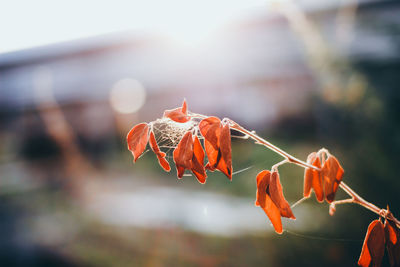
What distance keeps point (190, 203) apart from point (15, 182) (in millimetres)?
2721

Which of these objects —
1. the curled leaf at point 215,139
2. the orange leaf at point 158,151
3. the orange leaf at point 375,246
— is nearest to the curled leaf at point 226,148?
the curled leaf at point 215,139

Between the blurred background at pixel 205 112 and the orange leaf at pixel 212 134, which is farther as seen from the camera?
the blurred background at pixel 205 112

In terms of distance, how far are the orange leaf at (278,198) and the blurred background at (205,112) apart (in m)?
0.92

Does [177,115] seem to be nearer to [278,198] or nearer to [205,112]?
[278,198]

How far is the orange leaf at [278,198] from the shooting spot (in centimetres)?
42

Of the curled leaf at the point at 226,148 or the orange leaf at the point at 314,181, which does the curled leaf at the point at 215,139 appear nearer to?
the curled leaf at the point at 226,148

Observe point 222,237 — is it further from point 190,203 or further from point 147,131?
point 147,131

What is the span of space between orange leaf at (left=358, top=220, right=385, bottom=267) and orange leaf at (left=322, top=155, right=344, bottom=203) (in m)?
0.09

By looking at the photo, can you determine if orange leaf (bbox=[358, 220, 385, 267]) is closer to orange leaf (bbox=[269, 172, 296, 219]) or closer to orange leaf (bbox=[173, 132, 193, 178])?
orange leaf (bbox=[269, 172, 296, 219])

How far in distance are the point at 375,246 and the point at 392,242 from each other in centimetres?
4

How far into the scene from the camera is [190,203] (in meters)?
2.70

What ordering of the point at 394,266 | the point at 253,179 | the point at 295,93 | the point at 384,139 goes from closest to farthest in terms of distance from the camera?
the point at 394,266, the point at 384,139, the point at 253,179, the point at 295,93

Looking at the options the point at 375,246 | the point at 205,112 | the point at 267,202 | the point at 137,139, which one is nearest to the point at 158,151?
the point at 137,139

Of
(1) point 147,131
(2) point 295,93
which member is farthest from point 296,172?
(1) point 147,131
